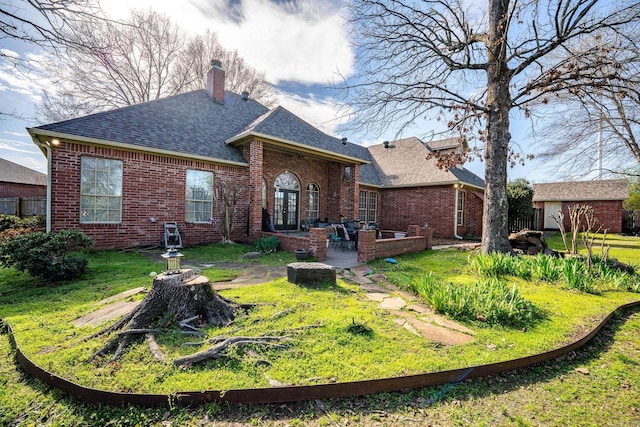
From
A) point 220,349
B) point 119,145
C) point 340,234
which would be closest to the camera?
point 220,349

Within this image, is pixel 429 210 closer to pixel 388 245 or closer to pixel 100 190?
pixel 388 245

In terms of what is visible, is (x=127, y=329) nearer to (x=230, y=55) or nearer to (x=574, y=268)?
(x=574, y=268)

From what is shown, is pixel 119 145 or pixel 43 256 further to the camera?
pixel 119 145

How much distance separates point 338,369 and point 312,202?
11876 mm

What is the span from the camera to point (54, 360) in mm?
2596

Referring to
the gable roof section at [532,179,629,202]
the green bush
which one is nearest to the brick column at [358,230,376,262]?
the green bush

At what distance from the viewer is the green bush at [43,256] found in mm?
5117

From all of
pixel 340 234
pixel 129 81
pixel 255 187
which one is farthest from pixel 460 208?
pixel 129 81

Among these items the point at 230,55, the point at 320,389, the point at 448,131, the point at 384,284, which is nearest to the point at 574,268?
the point at 384,284

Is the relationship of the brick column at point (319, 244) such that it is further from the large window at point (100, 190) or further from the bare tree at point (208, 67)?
the bare tree at point (208, 67)

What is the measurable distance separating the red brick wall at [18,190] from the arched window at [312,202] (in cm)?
2607

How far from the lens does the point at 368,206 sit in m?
16.9

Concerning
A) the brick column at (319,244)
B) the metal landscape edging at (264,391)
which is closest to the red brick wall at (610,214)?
the brick column at (319,244)

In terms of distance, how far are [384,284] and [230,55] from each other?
2156cm
